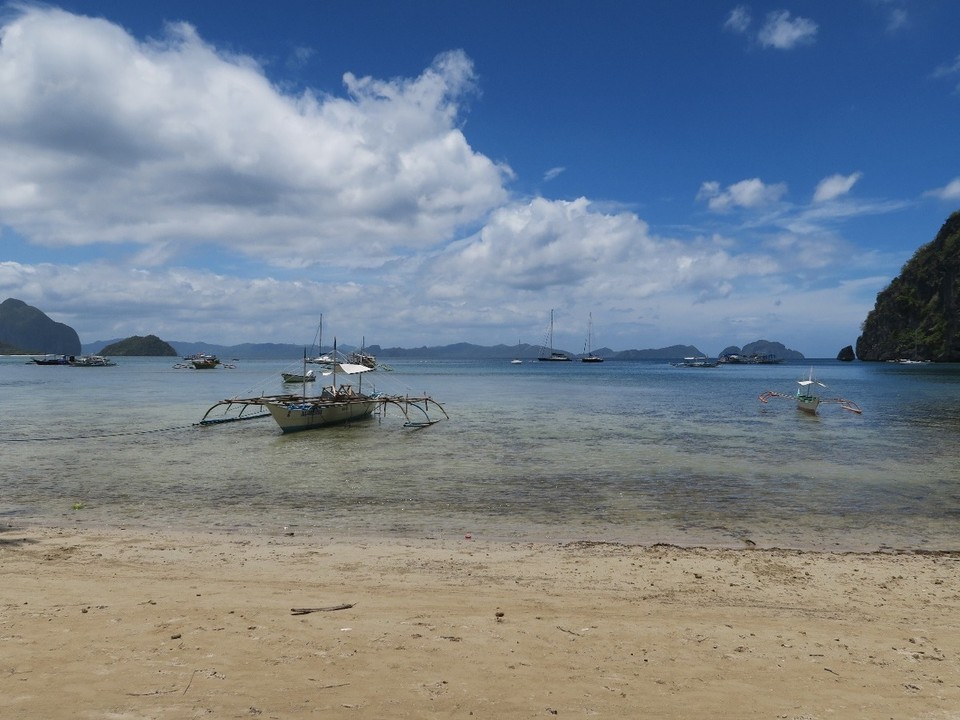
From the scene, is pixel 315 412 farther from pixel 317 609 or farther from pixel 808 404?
pixel 808 404

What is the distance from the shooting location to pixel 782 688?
5312 mm

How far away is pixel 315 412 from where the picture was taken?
2970cm

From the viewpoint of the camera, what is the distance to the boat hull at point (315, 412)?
28359 mm

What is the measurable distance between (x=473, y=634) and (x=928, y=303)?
15389 centimetres

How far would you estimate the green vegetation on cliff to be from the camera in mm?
118188

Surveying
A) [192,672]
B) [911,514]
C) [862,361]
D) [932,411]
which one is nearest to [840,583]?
[911,514]

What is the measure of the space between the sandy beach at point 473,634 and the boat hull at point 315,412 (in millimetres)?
18417

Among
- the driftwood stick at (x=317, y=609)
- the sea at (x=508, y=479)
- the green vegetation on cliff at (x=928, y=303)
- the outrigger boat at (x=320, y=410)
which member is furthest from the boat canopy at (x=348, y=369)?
the green vegetation on cliff at (x=928, y=303)

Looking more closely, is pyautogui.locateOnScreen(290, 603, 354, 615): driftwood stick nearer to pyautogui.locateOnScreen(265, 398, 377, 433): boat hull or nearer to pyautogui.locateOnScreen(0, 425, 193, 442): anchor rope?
pyautogui.locateOnScreen(265, 398, 377, 433): boat hull

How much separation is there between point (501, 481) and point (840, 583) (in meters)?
9.76

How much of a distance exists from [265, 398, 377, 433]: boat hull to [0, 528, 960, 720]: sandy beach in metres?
18.4

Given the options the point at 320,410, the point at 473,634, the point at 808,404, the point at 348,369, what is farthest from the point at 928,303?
the point at 473,634

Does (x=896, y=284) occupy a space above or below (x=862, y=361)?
above

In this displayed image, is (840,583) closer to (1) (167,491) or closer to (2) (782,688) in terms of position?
(2) (782,688)
